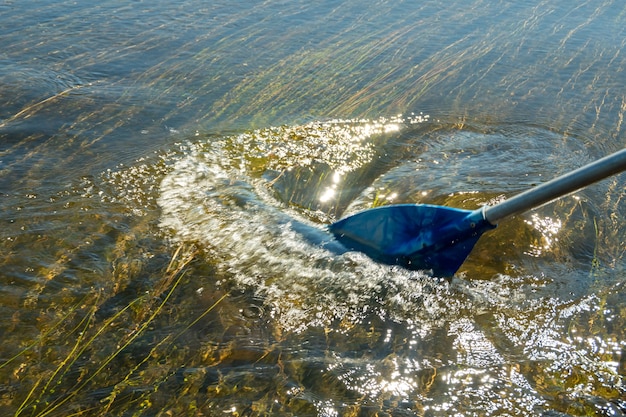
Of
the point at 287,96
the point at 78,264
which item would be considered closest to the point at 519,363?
the point at 78,264

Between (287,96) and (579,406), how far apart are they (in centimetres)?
369

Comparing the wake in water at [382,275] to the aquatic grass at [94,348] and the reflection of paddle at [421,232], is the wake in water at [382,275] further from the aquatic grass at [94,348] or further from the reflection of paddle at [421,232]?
the aquatic grass at [94,348]

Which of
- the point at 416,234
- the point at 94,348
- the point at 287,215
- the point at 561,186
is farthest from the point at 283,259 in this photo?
the point at 561,186

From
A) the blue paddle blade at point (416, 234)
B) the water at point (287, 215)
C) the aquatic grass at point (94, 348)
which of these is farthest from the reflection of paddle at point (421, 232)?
the aquatic grass at point (94, 348)

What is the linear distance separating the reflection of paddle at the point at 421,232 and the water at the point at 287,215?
0.11m

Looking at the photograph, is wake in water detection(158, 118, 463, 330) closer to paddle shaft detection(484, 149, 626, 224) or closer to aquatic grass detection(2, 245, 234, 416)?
aquatic grass detection(2, 245, 234, 416)

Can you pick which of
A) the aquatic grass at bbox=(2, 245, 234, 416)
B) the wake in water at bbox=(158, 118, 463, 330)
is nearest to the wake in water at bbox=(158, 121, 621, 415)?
the wake in water at bbox=(158, 118, 463, 330)

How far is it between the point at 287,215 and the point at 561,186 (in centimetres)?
164

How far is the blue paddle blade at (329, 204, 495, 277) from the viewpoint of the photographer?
3.31 m

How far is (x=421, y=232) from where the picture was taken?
3443mm

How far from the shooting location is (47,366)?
8.70 ft

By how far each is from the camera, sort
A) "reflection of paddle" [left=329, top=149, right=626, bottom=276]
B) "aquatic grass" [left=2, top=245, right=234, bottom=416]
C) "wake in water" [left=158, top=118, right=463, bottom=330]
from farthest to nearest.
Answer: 1. "reflection of paddle" [left=329, top=149, right=626, bottom=276]
2. "wake in water" [left=158, top=118, right=463, bottom=330]
3. "aquatic grass" [left=2, top=245, right=234, bottom=416]

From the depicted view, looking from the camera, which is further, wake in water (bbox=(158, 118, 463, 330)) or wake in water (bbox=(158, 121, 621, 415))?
wake in water (bbox=(158, 118, 463, 330))

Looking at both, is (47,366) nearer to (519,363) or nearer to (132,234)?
(132,234)
